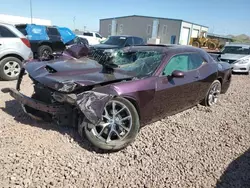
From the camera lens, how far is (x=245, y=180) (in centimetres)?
289

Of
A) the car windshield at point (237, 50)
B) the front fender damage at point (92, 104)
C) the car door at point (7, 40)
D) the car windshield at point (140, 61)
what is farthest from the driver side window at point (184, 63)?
the car windshield at point (237, 50)

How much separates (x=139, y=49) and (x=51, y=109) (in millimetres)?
2243

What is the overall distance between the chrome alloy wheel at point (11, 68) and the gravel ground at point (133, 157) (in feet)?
9.17

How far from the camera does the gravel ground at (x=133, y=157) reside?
2.69m

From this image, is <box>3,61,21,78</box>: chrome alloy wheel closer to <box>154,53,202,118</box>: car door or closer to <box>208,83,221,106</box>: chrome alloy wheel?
<box>154,53,202,118</box>: car door

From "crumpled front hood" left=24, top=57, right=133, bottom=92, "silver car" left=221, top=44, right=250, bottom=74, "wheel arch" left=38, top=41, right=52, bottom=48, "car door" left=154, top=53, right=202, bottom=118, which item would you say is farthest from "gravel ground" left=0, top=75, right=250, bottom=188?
"silver car" left=221, top=44, right=250, bottom=74

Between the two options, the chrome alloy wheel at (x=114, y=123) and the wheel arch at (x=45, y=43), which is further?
the wheel arch at (x=45, y=43)

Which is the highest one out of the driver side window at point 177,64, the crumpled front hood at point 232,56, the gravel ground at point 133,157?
the driver side window at point 177,64

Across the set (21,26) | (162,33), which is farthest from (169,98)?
(162,33)

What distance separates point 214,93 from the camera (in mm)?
5688

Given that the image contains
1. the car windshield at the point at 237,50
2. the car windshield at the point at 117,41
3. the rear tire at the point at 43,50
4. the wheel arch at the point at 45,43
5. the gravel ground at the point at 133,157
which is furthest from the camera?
the car windshield at the point at 237,50

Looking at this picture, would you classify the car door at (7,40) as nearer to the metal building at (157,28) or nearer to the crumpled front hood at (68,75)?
the crumpled front hood at (68,75)

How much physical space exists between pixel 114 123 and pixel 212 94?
10.8ft

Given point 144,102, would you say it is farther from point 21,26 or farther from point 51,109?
point 21,26
